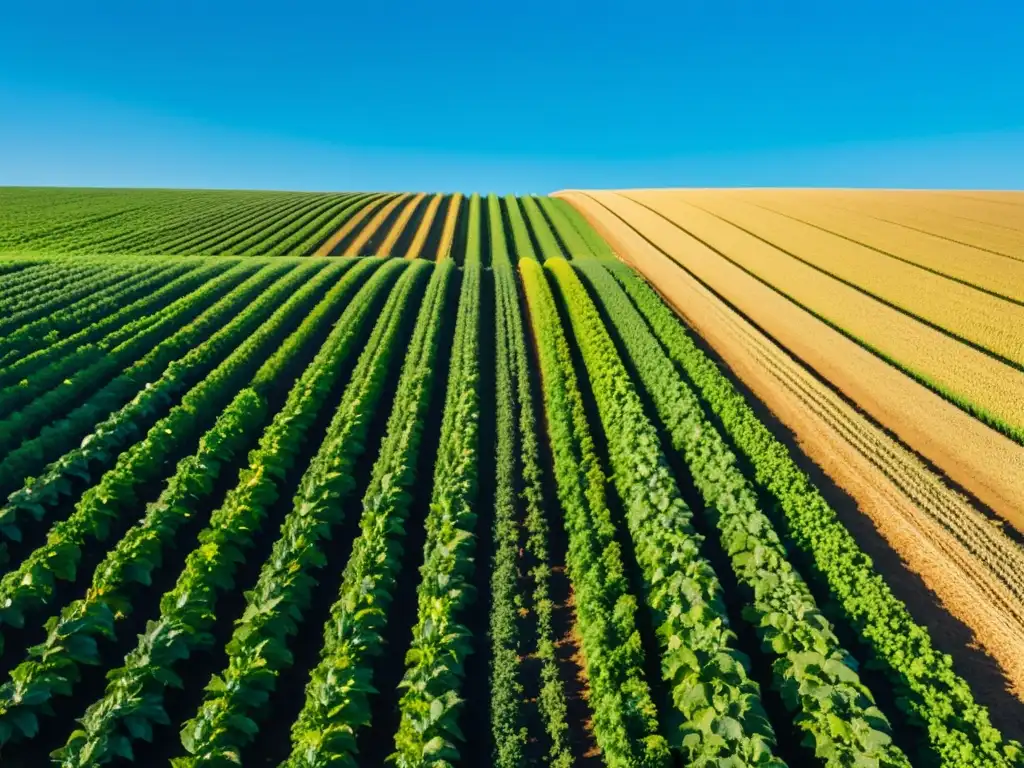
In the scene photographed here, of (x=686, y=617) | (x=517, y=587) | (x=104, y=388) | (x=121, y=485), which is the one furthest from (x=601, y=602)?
(x=104, y=388)

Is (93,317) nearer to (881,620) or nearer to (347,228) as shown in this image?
(881,620)

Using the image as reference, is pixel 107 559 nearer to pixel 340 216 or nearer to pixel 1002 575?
pixel 1002 575

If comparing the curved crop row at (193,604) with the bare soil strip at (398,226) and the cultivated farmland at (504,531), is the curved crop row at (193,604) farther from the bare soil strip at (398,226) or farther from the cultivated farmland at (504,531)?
the bare soil strip at (398,226)

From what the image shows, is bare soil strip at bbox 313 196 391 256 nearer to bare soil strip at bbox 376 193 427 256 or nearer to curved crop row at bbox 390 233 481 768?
bare soil strip at bbox 376 193 427 256

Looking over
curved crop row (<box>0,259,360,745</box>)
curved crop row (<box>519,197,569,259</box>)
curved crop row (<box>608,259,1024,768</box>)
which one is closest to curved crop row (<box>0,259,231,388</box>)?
curved crop row (<box>0,259,360,745</box>)

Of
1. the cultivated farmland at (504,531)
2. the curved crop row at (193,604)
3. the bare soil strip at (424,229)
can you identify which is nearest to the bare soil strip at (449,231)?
the bare soil strip at (424,229)

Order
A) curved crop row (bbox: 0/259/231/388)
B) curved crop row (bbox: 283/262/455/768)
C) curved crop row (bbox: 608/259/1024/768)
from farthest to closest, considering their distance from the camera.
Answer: curved crop row (bbox: 0/259/231/388) < curved crop row (bbox: 608/259/1024/768) < curved crop row (bbox: 283/262/455/768)

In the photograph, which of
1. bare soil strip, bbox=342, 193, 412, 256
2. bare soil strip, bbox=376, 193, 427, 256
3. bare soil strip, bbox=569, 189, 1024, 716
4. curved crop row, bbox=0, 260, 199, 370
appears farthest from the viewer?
bare soil strip, bbox=376, 193, 427, 256

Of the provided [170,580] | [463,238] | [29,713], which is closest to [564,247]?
[463,238]
